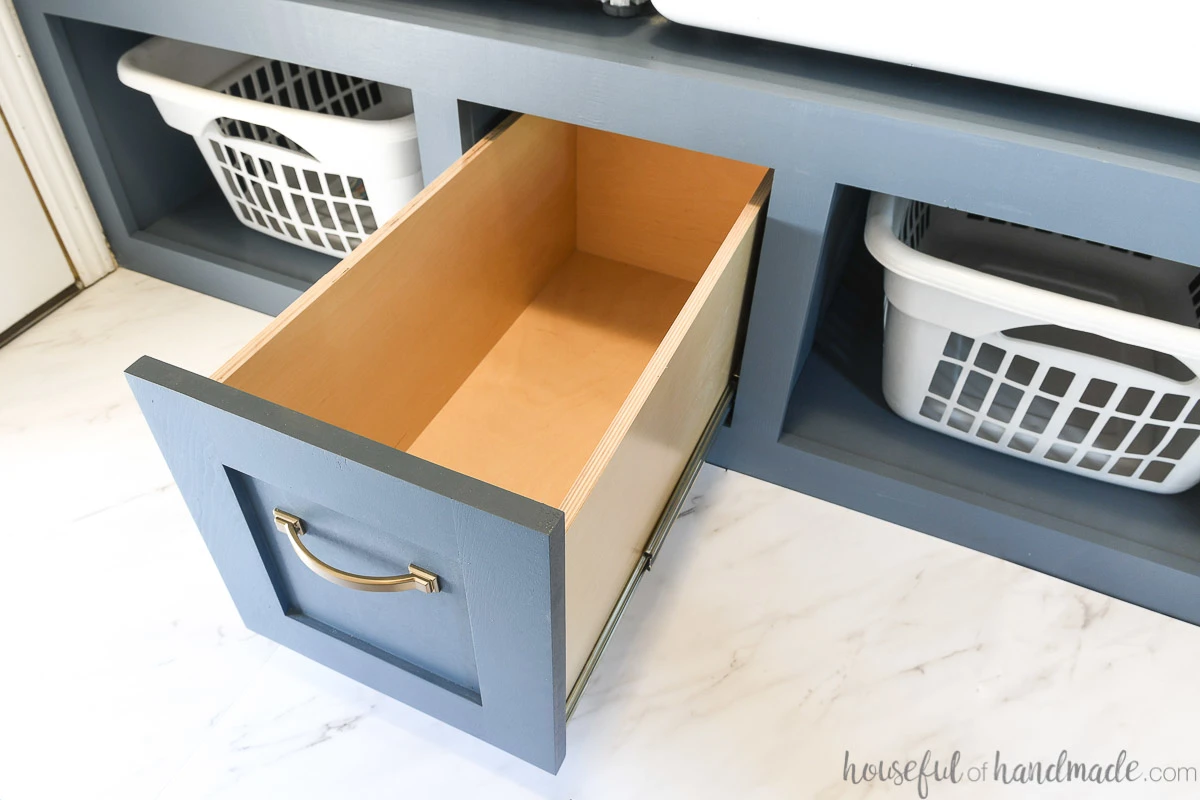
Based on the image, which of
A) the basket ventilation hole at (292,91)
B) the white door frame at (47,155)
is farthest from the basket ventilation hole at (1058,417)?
the white door frame at (47,155)

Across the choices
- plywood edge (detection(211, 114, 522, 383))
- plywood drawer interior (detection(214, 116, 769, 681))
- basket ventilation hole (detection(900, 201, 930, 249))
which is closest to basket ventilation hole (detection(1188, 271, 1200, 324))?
basket ventilation hole (detection(900, 201, 930, 249))

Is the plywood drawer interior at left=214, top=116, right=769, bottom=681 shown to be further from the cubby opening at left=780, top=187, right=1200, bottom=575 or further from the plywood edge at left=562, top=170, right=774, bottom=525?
the cubby opening at left=780, top=187, right=1200, bottom=575

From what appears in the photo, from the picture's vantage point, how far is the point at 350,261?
66cm

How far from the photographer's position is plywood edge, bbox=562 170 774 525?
495mm

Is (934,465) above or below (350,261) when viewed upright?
below

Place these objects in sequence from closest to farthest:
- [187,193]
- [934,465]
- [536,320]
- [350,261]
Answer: [350,261] < [934,465] < [536,320] < [187,193]

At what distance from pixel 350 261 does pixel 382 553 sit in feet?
0.80

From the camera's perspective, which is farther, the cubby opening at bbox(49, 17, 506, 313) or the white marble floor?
the cubby opening at bbox(49, 17, 506, 313)

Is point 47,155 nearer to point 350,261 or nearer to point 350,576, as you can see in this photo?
point 350,261

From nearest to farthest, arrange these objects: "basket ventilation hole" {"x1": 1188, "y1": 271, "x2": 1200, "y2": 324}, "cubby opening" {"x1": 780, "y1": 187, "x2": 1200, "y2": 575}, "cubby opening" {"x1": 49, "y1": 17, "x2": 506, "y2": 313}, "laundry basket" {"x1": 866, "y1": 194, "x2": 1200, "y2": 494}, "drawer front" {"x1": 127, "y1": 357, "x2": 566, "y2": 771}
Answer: "drawer front" {"x1": 127, "y1": 357, "x2": 566, "y2": 771}
"laundry basket" {"x1": 866, "y1": 194, "x2": 1200, "y2": 494}
"cubby opening" {"x1": 780, "y1": 187, "x2": 1200, "y2": 575}
"basket ventilation hole" {"x1": 1188, "y1": 271, "x2": 1200, "y2": 324}
"cubby opening" {"x1": 49, "y1": 17, "x2": 506, "y2": 313}

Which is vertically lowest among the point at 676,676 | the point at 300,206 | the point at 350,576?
the point at 676,676

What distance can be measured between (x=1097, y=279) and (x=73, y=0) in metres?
1.23

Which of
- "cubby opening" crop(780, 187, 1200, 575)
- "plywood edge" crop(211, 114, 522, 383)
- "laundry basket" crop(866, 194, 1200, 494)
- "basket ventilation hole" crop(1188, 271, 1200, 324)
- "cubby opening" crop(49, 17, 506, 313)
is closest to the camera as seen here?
"plywood edge" crop(211, 114, 522, 383)

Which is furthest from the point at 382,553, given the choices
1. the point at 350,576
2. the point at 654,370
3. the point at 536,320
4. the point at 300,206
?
the point at 300,206
